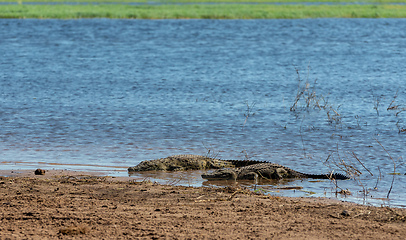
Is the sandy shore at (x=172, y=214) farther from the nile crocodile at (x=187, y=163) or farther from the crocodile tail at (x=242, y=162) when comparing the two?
the crocodile tail at (x=242, y=162)

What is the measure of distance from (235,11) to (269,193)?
5095cm

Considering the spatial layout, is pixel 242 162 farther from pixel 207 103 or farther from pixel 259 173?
pixel 207 103

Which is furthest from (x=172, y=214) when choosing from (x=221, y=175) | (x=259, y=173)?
(x=259, y=173)

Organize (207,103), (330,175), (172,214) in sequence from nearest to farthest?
(172,214) < (330,175) < (207,103)

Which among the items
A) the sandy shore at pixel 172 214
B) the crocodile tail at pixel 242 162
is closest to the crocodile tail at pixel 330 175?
the crocodile tail at pixel 242 162

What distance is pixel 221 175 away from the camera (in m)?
9.16

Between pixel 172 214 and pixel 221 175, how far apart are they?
2601 millimetres

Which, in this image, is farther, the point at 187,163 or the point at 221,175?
the point at 187,163

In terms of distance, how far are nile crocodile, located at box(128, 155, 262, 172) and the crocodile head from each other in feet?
1.99

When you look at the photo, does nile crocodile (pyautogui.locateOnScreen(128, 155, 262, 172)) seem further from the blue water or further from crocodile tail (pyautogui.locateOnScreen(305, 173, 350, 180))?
crocodile tail (pyautogui.locateOnScreen(305, 173, 350, 180))

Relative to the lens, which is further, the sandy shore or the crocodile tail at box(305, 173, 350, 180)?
the crocodile tail at box(305, 173, 350, 180)

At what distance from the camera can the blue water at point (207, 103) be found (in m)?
10.8

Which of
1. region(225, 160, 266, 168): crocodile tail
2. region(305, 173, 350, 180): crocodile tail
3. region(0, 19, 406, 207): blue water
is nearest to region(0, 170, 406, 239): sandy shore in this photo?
region(0, 19, 406, 207): blue water

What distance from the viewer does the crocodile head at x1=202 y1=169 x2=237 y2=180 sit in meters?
9.15
